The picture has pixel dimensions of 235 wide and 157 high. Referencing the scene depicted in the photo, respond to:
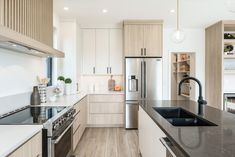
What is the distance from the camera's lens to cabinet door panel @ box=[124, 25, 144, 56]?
512cm

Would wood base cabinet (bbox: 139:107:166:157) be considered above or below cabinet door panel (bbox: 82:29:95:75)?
below


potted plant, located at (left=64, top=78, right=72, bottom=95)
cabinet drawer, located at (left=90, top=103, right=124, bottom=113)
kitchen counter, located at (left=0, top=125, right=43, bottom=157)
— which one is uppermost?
potted plant, located at (left=64, top=78, right=72, bottom=95)

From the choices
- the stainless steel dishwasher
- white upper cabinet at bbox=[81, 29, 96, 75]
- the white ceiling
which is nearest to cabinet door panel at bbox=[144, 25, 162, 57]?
the white ceiling

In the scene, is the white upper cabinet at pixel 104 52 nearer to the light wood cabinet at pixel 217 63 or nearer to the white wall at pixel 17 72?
the white wall at pixel 17 72

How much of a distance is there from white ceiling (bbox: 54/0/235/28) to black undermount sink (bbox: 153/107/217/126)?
7.07 ft

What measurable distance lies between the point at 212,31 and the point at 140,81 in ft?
8.06

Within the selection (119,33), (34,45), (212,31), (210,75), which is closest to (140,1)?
(119,33)

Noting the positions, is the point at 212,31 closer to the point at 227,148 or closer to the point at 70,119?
→ the point at 70,119

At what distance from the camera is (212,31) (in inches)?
216

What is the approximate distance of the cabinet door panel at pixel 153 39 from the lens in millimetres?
5125

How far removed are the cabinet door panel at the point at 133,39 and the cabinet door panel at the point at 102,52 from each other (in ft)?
2.44

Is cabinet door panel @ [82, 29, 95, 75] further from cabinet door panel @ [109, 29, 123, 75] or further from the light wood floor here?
the light wood floor

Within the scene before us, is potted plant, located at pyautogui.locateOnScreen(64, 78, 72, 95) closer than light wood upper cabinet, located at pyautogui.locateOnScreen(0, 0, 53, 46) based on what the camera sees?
No

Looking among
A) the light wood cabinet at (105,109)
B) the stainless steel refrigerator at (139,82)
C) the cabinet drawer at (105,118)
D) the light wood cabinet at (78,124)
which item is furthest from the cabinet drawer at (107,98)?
the light wood cabinet at (78,124)
